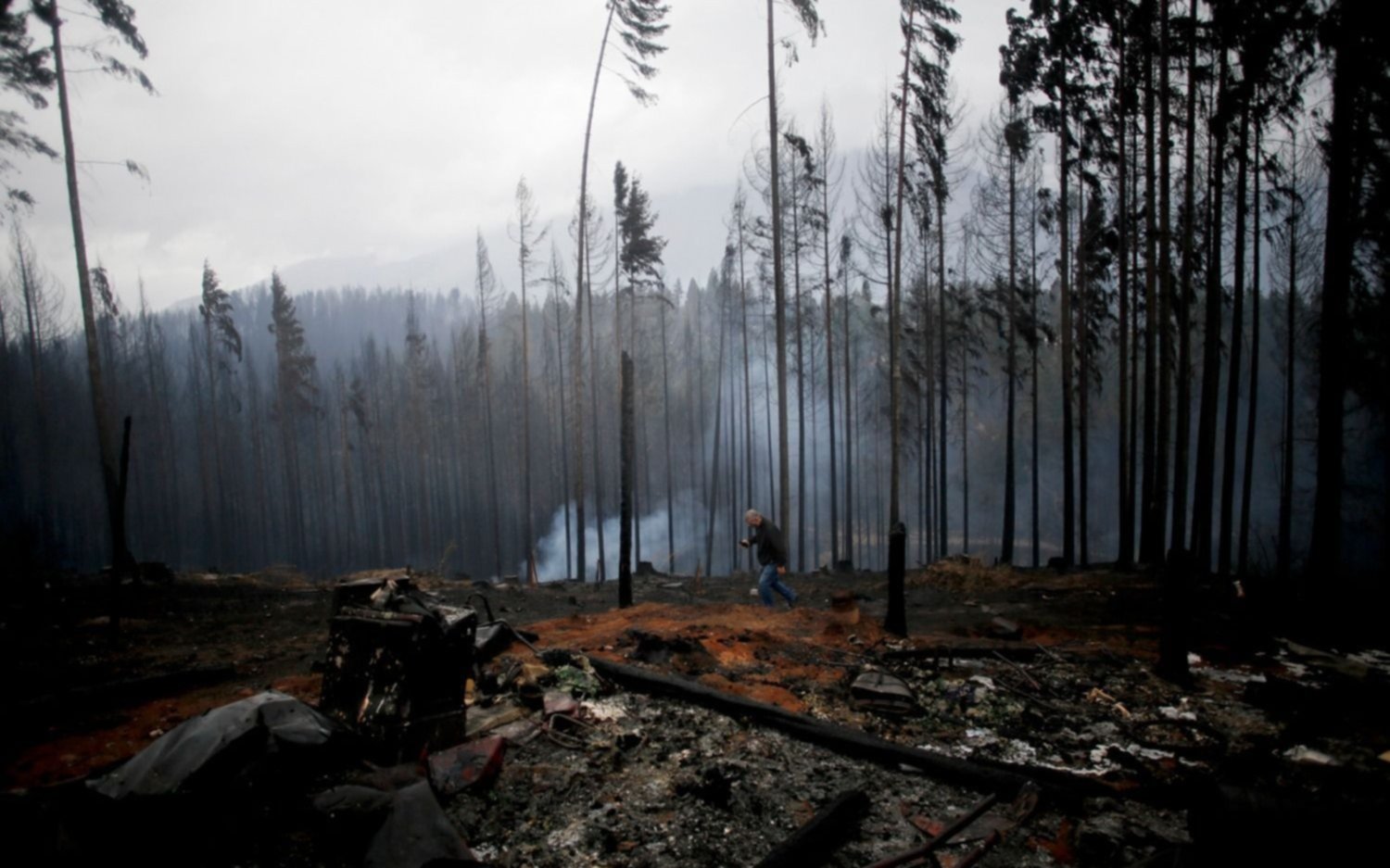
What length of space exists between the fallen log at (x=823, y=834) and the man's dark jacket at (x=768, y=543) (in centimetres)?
599

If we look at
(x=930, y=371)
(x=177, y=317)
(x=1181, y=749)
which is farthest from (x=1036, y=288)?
(x=177, y=317)

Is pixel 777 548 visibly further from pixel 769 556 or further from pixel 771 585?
pixel 771 585

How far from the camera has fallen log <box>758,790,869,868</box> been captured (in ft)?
9.32

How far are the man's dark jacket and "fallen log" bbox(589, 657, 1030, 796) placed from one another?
170 inches

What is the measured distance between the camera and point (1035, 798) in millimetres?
3414

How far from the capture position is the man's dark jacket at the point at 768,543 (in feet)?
31.1

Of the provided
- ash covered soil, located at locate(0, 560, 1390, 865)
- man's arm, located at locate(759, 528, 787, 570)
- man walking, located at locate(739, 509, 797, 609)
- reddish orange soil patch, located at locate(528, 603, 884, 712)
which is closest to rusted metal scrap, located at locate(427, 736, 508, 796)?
ash covered soil, located at locate(0, 560, 1390, 865)

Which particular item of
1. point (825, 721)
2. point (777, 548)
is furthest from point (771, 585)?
point (825, 721)

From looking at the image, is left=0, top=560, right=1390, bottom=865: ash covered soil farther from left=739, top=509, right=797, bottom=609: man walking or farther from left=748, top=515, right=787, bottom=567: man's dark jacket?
left=748, top=515, right=787, bottom=567: man's dark jacket

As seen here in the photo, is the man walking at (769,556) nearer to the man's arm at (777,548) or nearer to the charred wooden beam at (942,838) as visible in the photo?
the man's arm at (777,548)

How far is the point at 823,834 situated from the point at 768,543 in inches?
254

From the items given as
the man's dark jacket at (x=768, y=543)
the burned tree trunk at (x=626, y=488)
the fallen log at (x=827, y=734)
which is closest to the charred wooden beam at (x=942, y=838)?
the fallen log at (x=827, y=734)

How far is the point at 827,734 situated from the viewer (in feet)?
14.3

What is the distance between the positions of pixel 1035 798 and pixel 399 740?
4.17 meters
